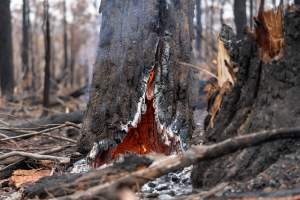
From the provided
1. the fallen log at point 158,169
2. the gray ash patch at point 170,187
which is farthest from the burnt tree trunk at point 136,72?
the fallen log at point 158,169

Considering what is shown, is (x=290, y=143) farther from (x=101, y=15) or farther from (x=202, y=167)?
(x=101, y=15)

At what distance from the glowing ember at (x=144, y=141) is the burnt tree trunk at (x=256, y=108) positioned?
88 centimetres

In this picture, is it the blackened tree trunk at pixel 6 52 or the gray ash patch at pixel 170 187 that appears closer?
the gray ash patch at pixel 170 187

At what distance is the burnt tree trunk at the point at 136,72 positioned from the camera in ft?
14.7

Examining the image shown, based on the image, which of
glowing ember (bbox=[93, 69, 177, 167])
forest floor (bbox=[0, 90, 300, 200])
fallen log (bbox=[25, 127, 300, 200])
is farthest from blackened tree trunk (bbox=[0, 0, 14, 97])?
fallen log (bbox=[25, 127, 300, 200])

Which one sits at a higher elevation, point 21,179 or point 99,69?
point 99,69

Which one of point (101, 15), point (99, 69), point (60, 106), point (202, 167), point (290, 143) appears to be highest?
point (101, 15)

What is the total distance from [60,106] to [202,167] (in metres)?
10.0

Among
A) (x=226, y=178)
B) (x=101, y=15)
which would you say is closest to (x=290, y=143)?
(x=226, y=178)

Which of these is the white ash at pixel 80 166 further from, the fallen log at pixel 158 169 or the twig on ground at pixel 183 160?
the twig on ground at pixel 183 160

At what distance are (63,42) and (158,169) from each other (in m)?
40.7

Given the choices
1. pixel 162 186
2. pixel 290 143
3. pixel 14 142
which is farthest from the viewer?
pixel 14 142

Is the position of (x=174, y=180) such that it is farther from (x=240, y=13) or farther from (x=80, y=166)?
(x=240, y=13)

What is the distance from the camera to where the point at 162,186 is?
12.6 feet
